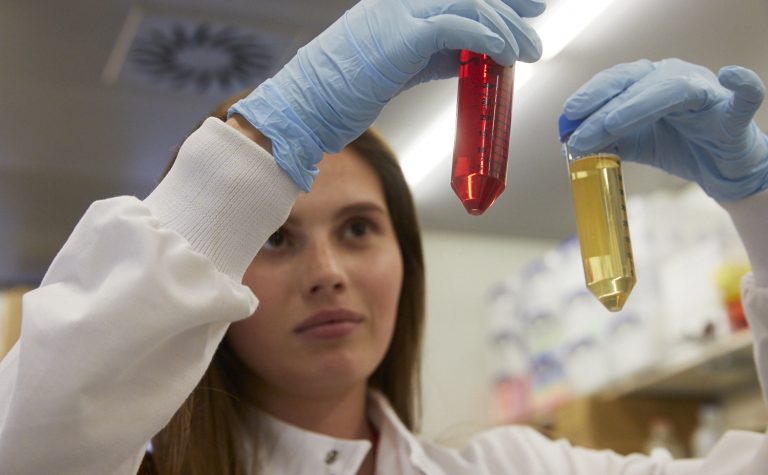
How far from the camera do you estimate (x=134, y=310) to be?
3.03 feet

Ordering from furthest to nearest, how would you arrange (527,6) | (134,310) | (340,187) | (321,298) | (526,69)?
(526,69) → (340,187) → (321,298) → (527,6) → (134,310)

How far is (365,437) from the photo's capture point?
159 centimetres

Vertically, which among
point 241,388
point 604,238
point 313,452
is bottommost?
point 313,452

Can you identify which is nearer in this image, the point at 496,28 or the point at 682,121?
the point at 496,28

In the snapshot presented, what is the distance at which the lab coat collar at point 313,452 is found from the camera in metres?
1.42

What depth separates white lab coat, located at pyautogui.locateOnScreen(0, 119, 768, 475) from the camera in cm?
91

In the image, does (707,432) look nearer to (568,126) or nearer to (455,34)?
(568,126)

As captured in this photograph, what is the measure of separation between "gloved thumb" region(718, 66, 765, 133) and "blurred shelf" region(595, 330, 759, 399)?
1.41 m

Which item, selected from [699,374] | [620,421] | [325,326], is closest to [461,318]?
[620,421]

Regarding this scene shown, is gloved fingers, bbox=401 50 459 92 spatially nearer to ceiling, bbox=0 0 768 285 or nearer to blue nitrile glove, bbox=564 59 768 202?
blue nitrile glove, bbox=564 59 768 202

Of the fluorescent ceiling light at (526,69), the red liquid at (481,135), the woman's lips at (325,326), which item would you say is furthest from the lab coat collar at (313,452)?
the fluorescent ceiling light at (526,69)

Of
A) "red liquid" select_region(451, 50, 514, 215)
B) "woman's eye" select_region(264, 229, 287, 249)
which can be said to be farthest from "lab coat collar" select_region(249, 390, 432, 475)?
"red liquid" select_region(451, 50, 514, 215)

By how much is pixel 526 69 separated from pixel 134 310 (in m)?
2.01

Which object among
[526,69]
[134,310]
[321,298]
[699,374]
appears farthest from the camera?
[699,374]
